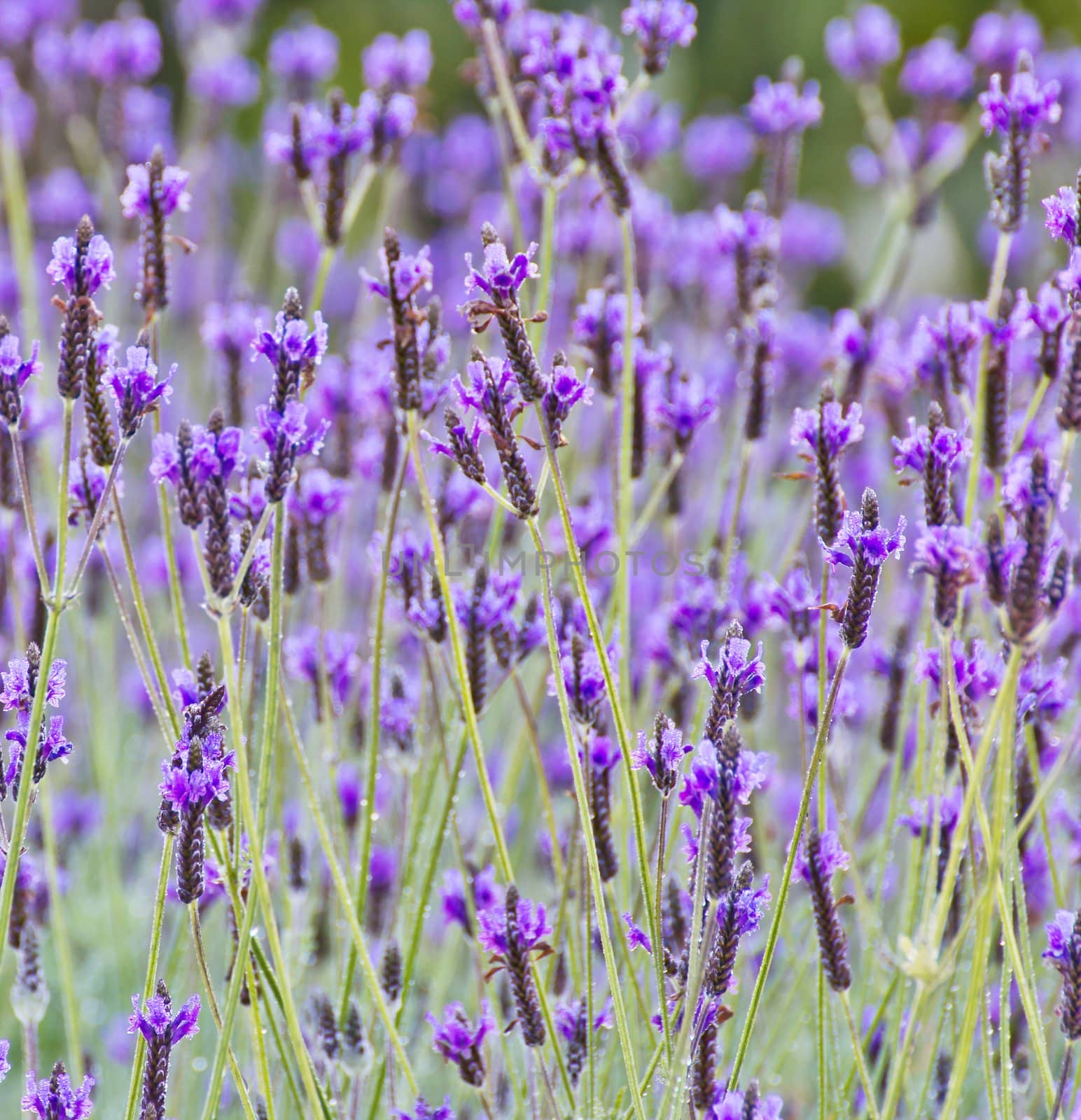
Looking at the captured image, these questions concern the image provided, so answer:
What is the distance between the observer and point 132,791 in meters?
2.30

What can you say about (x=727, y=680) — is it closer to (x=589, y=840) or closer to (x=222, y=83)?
(x=589, y=840)

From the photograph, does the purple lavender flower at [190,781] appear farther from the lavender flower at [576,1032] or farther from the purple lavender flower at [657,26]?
the purple lavender flower at [657,26]

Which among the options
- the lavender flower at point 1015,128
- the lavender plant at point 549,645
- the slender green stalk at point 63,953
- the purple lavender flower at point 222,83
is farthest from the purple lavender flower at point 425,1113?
the purple lavender flower at point 222,83

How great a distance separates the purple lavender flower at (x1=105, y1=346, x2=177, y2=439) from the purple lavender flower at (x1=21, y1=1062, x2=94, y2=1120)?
47 centimetres

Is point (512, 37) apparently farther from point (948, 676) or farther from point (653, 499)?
point (948, 676)

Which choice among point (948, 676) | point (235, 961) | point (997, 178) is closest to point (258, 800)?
point (235, 961)

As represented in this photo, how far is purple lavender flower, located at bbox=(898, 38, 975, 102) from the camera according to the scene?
79.3 inches

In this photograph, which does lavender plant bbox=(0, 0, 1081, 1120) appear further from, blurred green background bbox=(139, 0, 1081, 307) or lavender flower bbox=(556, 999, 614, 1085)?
blurred green background bbox=(139, 0, 1081, 307)

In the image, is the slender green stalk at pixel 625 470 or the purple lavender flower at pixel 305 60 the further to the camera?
the purple lavender flower at pixel 305 60

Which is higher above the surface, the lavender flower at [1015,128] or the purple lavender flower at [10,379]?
the lavender flower at [1015,128]

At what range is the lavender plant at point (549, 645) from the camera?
89 centimetres

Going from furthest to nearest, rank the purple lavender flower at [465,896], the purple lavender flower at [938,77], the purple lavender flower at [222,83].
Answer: the purple lavender flower at [222,83] < the purple lavender flower at [938,77] < the purple lavender flower at [465,896]

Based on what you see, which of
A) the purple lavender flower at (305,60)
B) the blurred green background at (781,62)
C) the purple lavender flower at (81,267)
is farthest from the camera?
the blurred green background at (781,62)

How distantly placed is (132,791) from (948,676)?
1.82 meters
